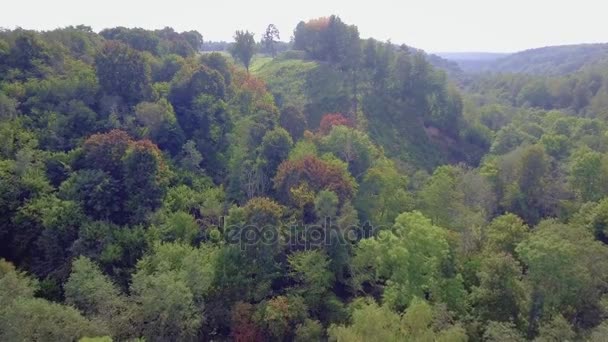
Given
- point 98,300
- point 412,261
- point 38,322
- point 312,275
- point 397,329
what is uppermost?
point 412,261

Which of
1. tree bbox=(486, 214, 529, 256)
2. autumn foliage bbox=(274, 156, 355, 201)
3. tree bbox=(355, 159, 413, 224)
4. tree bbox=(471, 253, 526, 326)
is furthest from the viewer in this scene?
tree bbox=(355, 159, 413, 224)

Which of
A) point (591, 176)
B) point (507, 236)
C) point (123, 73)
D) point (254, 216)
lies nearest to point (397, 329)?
point (507, 236)

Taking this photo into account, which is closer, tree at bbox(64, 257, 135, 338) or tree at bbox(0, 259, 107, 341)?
tree at bbox(0, 259, 107, 341)

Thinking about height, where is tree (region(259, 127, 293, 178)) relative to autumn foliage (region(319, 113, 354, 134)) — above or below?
below

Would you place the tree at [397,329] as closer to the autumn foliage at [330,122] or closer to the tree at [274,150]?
the tree at [274,150]

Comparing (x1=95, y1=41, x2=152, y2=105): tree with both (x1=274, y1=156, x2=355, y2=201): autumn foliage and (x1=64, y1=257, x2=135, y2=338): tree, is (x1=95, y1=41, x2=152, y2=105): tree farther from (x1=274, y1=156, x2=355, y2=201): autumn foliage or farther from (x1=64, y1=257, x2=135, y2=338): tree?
(x1=64, y1=257, x2=135, y2=338): tree

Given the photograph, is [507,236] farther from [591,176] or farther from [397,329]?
[591,176]

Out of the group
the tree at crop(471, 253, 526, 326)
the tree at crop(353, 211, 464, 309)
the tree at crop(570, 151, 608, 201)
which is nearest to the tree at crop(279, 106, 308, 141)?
the tree at crop(353, 211, 464, 309)
